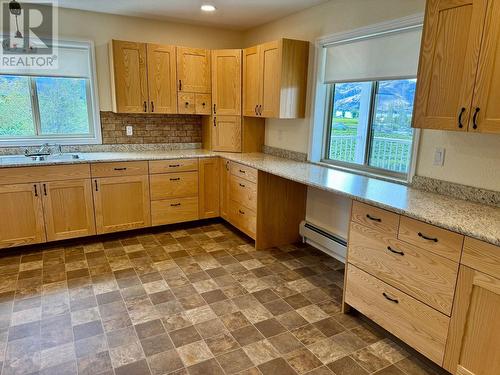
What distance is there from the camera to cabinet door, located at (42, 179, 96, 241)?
3.29 meters

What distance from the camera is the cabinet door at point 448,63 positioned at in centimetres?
Result: 177

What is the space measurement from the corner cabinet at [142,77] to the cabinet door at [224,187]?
919 mm

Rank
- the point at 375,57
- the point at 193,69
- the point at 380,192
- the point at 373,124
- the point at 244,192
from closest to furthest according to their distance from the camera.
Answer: the point at 380,192, the point at 375,57, the point at 373,124, the point at 244,192, the point at 193,69

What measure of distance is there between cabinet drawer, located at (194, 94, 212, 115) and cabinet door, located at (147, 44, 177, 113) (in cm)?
27

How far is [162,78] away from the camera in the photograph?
3830mm

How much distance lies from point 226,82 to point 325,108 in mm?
1286

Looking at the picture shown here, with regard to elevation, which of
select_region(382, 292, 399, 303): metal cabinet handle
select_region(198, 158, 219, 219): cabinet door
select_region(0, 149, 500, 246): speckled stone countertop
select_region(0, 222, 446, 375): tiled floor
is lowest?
select_region(0, 222, 446, 375): tiled floor

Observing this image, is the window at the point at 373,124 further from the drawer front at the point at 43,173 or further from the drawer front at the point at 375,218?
the drawer front at the point at 43,173

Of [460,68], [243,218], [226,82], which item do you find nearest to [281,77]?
[226,82]

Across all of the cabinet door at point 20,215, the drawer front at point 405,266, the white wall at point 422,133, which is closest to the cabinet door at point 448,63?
the white wall at point 422,133

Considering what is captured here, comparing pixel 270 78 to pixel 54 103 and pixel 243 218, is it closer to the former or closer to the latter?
pixel 243 218

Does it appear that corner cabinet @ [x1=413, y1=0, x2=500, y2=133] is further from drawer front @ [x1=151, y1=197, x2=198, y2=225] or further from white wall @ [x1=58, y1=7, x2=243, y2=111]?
white wall @ [x1=58, y1=7, x2=243, y2=111]

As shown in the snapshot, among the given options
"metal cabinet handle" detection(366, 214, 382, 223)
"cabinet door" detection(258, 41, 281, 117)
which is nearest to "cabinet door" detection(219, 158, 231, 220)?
"cabinet door" detection(258, 41, 281, 117)

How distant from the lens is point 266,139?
4219 mm
